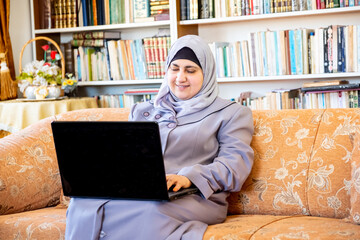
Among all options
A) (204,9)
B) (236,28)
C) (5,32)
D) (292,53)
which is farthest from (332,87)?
(5,32)

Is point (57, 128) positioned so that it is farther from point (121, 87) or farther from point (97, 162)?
point (121, 87)

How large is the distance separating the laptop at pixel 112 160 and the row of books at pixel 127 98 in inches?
83.5

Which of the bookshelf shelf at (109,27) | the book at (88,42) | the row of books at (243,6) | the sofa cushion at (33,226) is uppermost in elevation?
the row of books at (243,6)

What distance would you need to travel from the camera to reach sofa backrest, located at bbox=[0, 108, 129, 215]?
223cm

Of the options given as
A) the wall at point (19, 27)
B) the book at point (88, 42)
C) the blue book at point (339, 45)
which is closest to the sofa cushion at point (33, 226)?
the blue book at point (339, 45)

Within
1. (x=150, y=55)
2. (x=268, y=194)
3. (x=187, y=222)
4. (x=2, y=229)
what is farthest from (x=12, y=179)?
(x=150, y=55)

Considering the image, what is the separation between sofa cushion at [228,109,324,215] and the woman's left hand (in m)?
0.33

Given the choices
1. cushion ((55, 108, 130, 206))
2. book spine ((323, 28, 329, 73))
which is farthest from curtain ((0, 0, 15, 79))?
book spine ((323, 28, 329, 73))

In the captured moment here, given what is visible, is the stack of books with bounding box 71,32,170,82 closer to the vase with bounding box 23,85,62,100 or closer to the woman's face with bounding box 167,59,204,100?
the vase with bounding box 23,85,62,100

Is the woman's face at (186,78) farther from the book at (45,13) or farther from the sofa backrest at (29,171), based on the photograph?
the book at (45,13)

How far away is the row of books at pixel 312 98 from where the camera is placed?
3.44 m

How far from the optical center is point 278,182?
2.17 meters

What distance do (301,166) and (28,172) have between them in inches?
43.0

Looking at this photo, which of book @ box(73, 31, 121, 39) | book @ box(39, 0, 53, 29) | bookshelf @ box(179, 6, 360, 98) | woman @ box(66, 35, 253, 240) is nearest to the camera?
woman @ box(66, 35, 253, 240)
